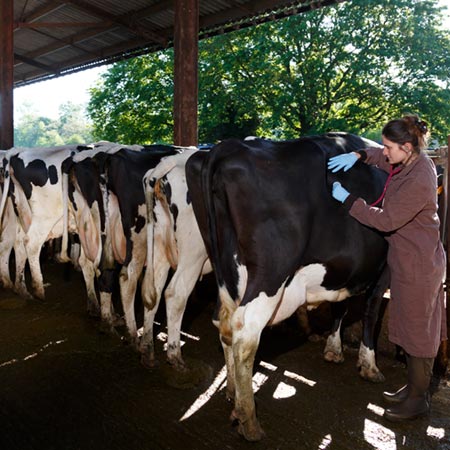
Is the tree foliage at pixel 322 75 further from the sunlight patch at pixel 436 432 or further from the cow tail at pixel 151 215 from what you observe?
the sunlight patch at pixel 436 432

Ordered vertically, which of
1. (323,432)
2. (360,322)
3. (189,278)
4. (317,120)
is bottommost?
(323,432)

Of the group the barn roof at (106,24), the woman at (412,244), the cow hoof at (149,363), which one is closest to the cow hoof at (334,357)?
the woman at (412,244)

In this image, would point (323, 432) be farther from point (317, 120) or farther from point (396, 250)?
point (317, 120)

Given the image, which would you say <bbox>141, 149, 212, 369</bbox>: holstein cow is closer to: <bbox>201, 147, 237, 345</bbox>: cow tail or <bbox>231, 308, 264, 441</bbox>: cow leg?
<bbox>201, 147, 237, 345</bbox>: cow tail

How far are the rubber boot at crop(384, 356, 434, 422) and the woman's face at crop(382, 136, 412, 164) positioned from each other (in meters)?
1.29

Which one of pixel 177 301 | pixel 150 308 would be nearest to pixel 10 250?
pixel 150 308

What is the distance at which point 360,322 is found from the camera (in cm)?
447

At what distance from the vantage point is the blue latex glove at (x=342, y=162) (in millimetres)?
3236

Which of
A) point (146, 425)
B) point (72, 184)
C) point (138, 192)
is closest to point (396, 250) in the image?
point (146, 425)

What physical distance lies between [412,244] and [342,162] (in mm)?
729

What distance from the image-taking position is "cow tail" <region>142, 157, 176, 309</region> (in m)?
3.94

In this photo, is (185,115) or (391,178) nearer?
(391,178)

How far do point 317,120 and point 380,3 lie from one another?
483cm

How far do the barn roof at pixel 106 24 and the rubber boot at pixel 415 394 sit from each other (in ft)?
17.6
